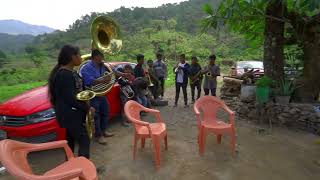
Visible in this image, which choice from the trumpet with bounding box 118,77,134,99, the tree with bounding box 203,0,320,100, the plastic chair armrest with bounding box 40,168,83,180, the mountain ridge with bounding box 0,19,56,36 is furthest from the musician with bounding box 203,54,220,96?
the mountain ridge with bounding box 0,19,56,36

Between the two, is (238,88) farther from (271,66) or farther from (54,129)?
(54,129)

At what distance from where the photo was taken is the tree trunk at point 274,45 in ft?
24.2

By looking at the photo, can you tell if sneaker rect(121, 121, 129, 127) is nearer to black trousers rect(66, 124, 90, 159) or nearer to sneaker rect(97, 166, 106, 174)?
sneaker rect(97, 166, 106, 174)

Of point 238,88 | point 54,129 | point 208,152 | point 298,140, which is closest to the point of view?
point 54,129

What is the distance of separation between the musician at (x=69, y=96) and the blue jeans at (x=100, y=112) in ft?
5.92

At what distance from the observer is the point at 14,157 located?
2.82 metres

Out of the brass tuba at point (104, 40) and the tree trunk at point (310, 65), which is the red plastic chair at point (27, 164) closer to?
the brass tuba at point (104, 40)

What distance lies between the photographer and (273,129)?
6664 millimetres

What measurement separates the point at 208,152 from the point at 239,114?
2.85 m

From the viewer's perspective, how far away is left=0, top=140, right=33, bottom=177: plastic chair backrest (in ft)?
8.32

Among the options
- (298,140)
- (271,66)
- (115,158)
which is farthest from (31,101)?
(271,66)

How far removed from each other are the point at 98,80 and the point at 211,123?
2.05m

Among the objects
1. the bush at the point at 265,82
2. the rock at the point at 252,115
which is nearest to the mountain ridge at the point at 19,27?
the rock at the point at 252,115

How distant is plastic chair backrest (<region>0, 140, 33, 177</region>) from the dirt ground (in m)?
1.55
